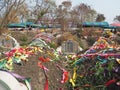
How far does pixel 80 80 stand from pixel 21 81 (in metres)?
1.89

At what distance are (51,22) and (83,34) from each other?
18062 mm

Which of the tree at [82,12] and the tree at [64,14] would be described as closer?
the tree at [64,14]

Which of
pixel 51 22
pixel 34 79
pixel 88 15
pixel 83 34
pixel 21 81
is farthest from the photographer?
pixel 88 15

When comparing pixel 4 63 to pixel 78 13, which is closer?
pixel 4 63

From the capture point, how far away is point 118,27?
56031 mm

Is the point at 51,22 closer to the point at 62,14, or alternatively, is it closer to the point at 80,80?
the point at 62,14

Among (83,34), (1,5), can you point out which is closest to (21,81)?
(1,5)

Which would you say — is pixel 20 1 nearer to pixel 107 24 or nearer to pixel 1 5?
pixel 1 5

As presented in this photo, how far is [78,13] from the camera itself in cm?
6719

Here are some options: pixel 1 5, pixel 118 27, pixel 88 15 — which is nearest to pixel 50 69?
pixel 1 5

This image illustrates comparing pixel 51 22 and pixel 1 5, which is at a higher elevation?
pixel 1 5

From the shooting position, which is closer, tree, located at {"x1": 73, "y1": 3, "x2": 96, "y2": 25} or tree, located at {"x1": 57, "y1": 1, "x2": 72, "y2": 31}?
tree, located at {"x1": 57, "y1": 1, "x2": 72, "y2": 31}

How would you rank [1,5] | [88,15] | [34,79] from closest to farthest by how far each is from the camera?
1. [34,79]
2. [1,5]
3. [88,15]

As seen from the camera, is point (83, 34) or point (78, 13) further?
point (78, 13)
